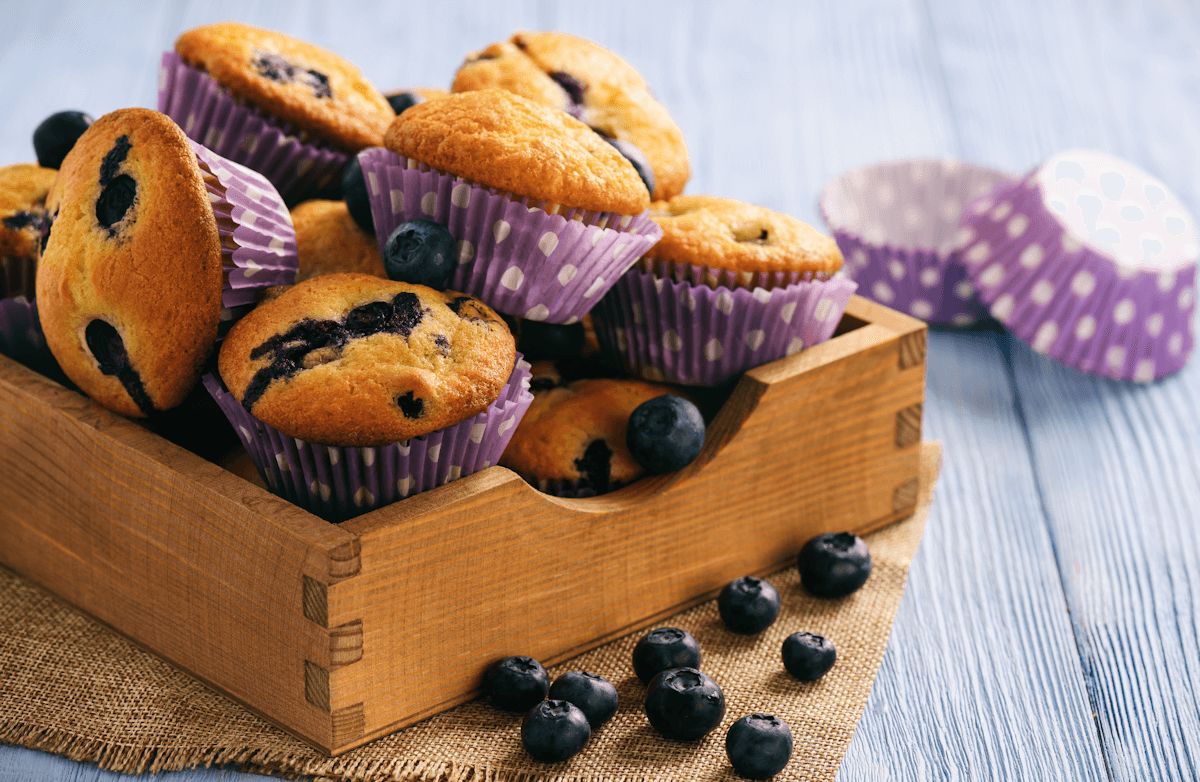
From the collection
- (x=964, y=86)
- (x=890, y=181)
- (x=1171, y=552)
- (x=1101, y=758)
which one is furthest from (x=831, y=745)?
(x=964, y=86)

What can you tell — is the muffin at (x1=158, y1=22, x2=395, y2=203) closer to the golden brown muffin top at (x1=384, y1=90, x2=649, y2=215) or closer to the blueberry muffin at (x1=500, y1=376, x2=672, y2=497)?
the golden brown muffin top at (x1=384, y1=90, x2=649, y2=215)

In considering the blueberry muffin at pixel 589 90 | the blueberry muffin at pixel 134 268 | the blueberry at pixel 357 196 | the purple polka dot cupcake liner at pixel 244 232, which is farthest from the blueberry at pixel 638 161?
the blueberry muffin at pixel 134 268

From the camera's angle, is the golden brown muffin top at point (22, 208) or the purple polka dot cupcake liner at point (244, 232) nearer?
the purple polka dot cupcake liner at point (244, 232)

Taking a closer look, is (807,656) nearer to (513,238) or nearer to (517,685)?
(517,685)

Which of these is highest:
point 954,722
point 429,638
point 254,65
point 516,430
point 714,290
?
point 254,65

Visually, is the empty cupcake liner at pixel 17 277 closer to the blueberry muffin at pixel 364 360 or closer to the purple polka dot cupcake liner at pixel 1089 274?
the blueberry muffin at pixel 364 360

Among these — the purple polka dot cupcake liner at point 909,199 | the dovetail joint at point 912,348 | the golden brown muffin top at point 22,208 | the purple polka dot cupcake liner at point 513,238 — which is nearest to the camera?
the purple polka dot cupcake liner at point 513,238

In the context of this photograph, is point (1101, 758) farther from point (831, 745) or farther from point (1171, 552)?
point (1171, 552)
